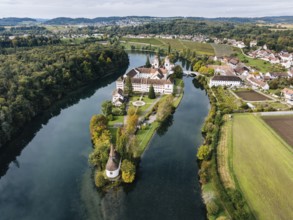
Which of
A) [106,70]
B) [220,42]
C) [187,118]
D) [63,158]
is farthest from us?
[220,42]

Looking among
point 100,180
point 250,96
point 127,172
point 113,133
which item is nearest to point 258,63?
point 250,96

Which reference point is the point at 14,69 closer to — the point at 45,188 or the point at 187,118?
the point at 45,188

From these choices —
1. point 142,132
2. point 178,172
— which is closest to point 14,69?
point 142,132

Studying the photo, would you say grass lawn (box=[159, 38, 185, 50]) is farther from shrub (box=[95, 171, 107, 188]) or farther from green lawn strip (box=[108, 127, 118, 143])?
shrub (box=[95, 171, 107, 188])

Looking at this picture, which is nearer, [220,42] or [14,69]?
[14,69]

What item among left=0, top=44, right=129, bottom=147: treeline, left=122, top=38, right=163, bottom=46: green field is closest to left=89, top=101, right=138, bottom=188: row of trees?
left=0, top=44, right=129, bottom=147: treeline

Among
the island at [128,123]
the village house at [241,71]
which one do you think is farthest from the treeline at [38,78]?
Result: the village house at [241,71]
